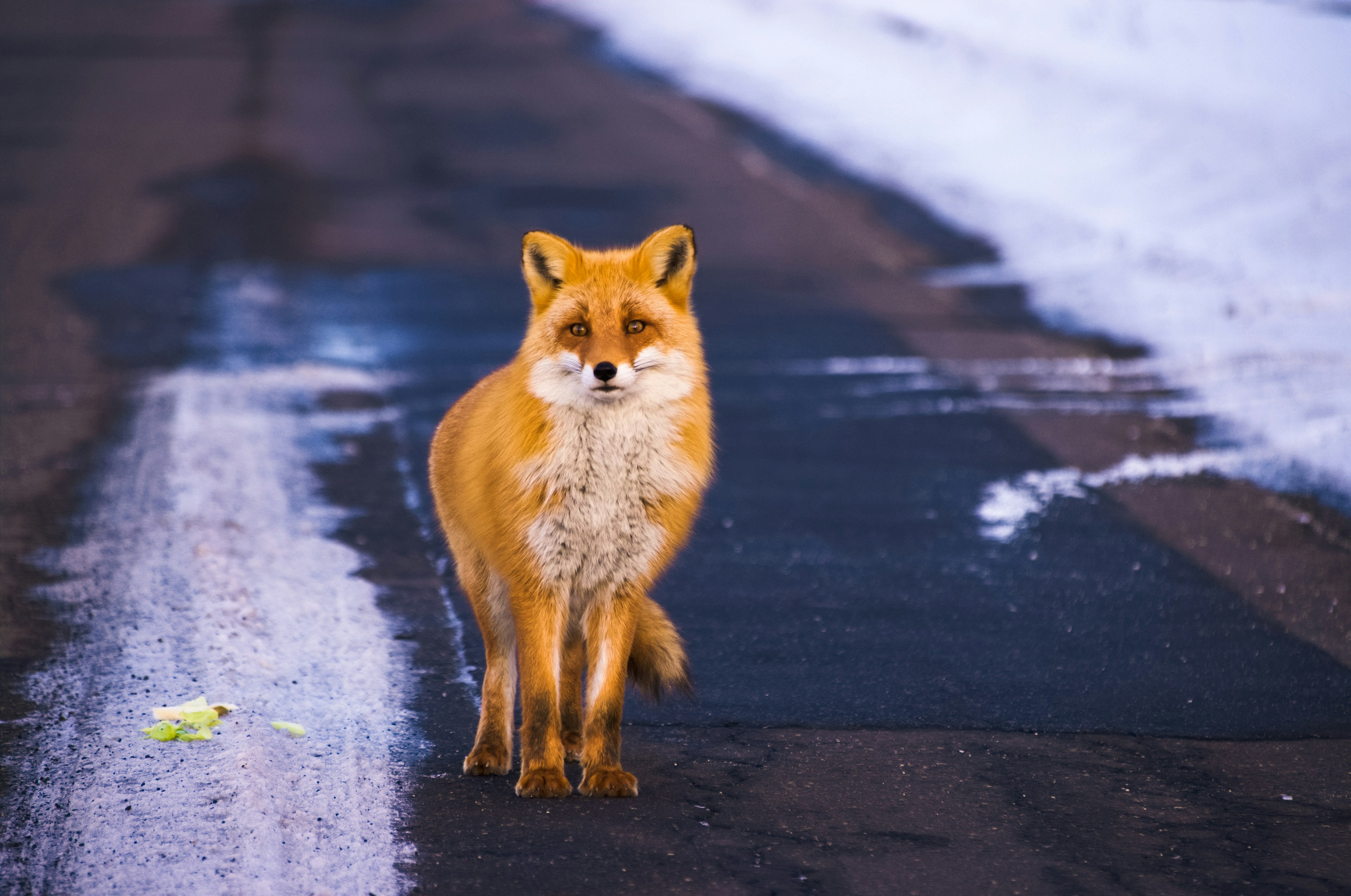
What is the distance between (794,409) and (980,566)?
2.98 meters

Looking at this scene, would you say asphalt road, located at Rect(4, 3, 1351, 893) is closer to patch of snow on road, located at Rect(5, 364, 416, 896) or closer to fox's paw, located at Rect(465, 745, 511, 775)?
fox's paw, located at Rect(465, 745, 511, 775)

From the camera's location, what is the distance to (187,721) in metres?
5.55

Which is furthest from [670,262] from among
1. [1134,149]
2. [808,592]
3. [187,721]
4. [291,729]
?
[1134,149]

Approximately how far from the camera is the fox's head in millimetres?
5008

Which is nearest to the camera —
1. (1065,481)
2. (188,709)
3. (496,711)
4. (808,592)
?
(496,711)

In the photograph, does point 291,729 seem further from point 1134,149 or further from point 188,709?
point 1134,149

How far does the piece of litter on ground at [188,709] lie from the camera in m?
5.59

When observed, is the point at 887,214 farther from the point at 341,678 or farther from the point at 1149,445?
the point at 341,678

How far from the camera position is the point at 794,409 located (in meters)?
10.7

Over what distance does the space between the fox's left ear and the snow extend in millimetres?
5661

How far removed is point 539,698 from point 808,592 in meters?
2.75

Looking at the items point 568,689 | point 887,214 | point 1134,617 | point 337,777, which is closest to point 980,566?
point 1134,617

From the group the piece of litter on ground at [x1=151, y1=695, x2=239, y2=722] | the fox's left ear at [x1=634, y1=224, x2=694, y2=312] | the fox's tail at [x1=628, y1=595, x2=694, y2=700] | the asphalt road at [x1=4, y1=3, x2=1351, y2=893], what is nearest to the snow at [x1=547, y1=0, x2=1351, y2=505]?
the asphalt road at [x1=4, y1=3, x2=1351, y2=893]

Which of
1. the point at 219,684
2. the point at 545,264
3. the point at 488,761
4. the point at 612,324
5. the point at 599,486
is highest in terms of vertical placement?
the point at 545,264
